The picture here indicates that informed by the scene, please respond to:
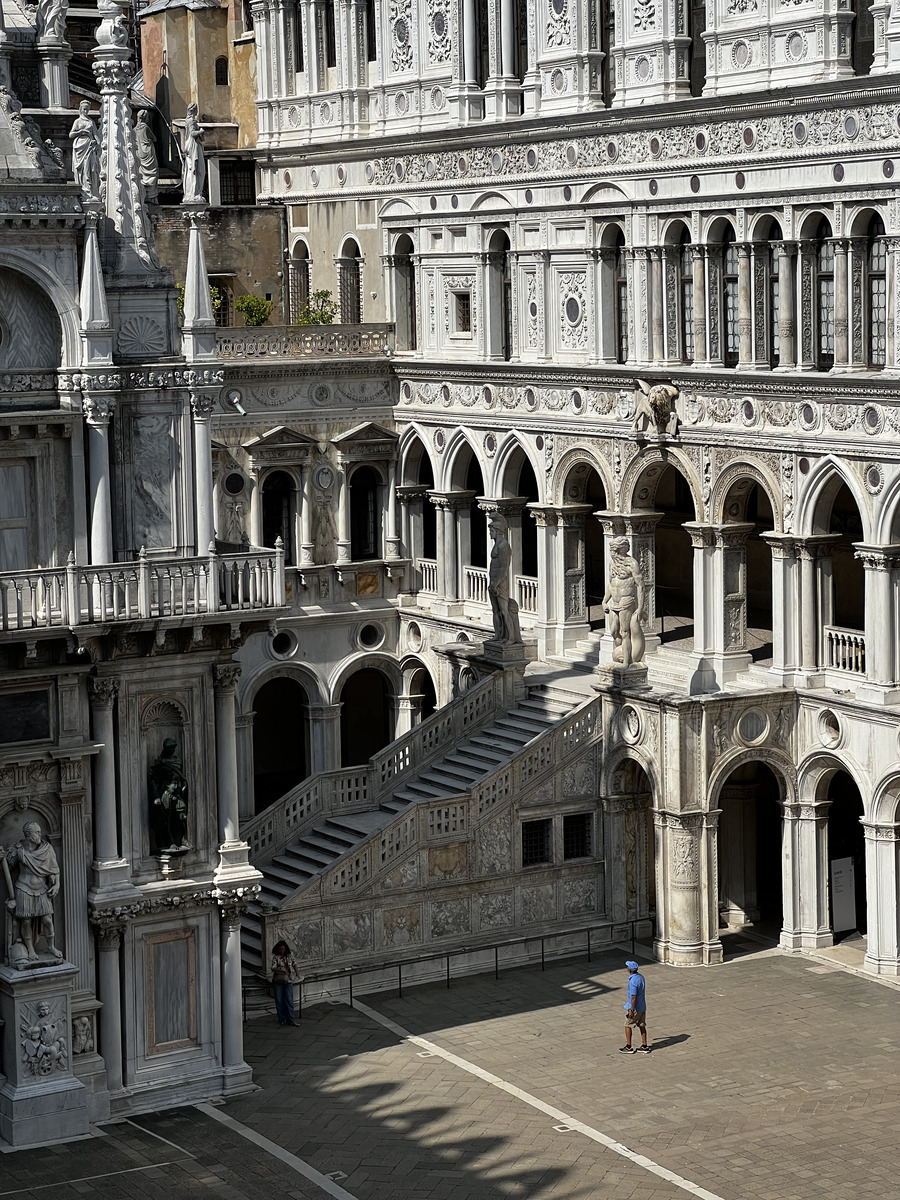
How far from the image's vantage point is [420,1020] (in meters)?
40.3

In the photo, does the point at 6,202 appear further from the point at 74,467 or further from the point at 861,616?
the point at 861,616

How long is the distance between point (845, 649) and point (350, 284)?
17.5 metres

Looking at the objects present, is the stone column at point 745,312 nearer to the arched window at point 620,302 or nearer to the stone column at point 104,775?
the arched window at point 620,302

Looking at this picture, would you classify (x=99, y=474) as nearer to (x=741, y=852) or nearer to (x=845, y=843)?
(x=741, y=852)

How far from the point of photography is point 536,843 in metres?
44.6

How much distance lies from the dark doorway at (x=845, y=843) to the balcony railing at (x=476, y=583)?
8433 millimetres

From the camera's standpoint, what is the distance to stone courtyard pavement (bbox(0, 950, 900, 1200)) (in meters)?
33.1

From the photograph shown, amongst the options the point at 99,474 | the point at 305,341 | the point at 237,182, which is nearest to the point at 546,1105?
the point at 99,474

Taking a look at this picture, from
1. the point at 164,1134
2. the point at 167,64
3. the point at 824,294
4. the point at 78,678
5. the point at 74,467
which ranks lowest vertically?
the point at 164,1134

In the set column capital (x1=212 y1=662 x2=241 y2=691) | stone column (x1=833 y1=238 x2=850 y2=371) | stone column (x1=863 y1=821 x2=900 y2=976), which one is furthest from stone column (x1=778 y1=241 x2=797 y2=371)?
column capital (x1=212 y1=662 x2=241 y2=691)

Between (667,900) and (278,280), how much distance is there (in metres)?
20.8

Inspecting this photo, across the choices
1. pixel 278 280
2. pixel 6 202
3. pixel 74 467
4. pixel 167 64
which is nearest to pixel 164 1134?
pixel 74 467

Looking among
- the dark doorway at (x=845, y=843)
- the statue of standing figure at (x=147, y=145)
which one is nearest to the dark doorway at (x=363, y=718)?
the statue of standing figure at (x=147, y=145)

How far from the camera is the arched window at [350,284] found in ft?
184
